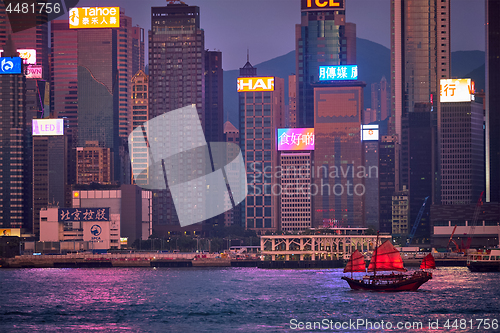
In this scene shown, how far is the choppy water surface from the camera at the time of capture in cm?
10875

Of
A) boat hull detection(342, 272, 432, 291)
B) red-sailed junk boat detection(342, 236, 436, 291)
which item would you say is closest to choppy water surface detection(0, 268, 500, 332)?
boat hull detection(342, 272, 432, 291)

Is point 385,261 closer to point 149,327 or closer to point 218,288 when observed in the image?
point 218,288

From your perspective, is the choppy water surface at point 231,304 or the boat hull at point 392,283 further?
the boat hull at point 392,283

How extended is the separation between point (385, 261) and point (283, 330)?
44369mm

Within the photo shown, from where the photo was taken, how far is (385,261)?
142250mm

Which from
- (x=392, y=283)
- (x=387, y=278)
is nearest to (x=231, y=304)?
(x=392, y=283)

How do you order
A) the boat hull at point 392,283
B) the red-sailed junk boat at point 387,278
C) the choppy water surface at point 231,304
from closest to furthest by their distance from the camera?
the choppy water surface at point 231,304
the boat hull at point 392,283
the red-sailed junk boat at point 387,278

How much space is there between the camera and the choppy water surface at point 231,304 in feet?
357

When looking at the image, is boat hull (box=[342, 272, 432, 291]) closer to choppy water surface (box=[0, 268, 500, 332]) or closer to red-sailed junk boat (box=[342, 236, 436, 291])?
red-sailed junk boat (box=[342, 236, 436, 291])

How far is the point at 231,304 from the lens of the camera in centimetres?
12850

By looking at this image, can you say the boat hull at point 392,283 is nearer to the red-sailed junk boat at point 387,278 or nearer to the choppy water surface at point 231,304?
the red-sailed junk boat at point 387,278

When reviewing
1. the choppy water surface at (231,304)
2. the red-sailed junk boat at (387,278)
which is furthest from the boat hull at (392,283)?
the choppy water surface at (231,304)

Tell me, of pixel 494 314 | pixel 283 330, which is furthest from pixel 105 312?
pixel 494 314

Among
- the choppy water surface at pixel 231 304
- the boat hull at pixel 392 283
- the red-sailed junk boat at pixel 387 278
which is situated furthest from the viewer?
the red-sailed junk boat at pixel 387 278
